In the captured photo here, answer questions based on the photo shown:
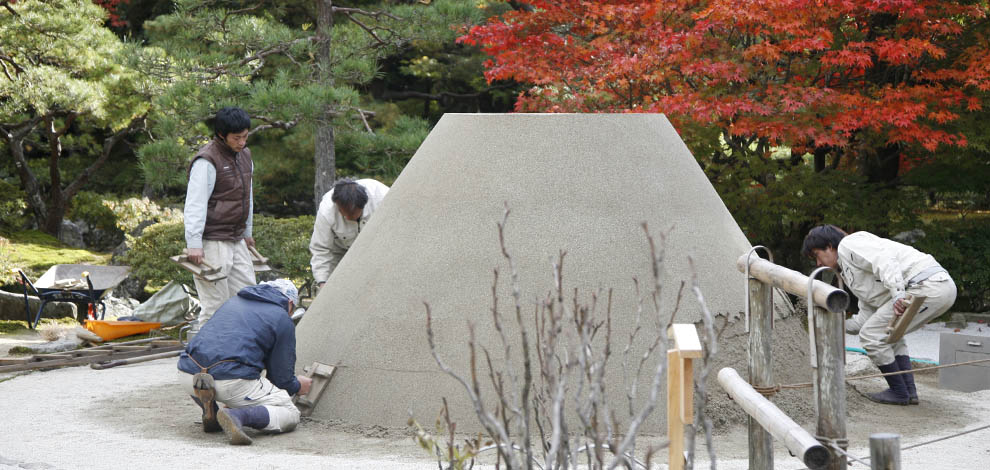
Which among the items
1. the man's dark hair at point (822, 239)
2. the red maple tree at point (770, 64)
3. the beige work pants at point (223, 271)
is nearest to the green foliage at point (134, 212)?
the red maple tree at point (770, 64)

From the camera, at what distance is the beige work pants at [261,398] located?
186 inches

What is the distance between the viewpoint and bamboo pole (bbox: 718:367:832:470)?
241 cm

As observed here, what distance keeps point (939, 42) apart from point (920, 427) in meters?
4.95

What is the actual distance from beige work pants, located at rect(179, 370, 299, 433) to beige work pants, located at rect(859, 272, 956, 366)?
345 centimetres

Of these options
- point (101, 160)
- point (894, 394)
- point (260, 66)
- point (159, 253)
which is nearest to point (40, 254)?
point (101, 160)

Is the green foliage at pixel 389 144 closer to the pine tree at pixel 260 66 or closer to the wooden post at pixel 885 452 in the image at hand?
the pine tree at pixel 260 66

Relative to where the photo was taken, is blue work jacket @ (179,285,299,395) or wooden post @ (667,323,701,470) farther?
blue work jacket @ (179,285,299,395)

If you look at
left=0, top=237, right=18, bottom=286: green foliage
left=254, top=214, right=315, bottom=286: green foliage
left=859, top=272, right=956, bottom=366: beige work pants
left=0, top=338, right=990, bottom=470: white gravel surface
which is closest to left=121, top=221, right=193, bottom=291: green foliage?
left=254, top=214, right=315, bottom=286: green foliage

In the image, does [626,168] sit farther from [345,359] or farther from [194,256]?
[194,256]

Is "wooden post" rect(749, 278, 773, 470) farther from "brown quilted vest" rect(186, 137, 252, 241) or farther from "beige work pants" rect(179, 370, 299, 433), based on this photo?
"brown quilted vest" rect(186, 137, 252, 241)

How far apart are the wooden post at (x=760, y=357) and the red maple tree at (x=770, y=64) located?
440cm

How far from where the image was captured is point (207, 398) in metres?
4.70

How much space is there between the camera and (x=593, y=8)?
30.0 ft

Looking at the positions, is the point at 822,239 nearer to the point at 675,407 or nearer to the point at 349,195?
the point at 349,195
